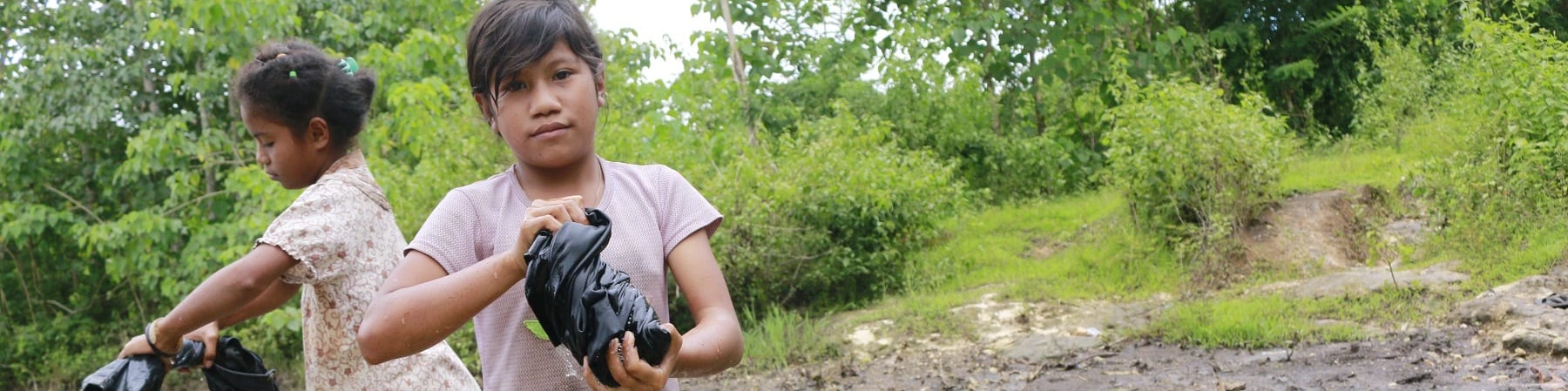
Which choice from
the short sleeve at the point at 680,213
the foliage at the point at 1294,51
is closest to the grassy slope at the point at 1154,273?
the foliage at the point at 1294,51

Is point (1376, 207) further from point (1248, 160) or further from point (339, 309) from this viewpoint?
point (339, 309)

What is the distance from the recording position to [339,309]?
249cm

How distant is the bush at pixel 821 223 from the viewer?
7641mm

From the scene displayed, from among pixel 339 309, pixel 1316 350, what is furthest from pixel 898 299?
pixel 339 309

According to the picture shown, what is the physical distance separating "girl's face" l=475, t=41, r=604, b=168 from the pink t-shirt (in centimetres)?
9

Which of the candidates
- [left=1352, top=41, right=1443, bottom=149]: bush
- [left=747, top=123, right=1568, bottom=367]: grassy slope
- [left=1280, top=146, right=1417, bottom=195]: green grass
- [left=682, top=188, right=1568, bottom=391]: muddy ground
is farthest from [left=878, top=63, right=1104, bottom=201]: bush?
[left=682, top=188, right=1568, bottom=391]: muddy ground

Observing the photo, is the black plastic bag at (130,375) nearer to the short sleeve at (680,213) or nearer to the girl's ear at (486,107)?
the girl's ear at (486,107)

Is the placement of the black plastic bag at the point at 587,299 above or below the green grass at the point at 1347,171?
above

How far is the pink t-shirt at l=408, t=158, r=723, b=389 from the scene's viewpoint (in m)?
1.73

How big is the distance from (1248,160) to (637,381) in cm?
647

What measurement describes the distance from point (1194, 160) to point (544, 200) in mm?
6072

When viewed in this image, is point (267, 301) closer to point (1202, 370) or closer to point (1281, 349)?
point (1202, 370)

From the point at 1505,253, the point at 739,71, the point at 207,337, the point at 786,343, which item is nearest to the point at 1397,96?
the point at 1505,253

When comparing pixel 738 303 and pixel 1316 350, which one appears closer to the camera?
pixel 1316 350
